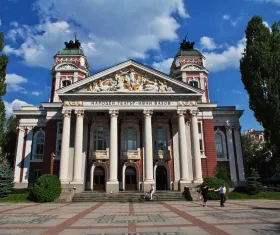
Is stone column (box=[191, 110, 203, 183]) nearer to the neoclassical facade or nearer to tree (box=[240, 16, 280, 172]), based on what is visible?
the neoclassical facade

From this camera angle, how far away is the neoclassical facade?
29.9 meters

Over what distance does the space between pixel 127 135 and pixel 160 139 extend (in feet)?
14.9

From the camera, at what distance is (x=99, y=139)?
34344 mm

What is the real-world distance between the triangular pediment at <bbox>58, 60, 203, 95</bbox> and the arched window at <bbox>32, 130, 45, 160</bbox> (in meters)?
11.7

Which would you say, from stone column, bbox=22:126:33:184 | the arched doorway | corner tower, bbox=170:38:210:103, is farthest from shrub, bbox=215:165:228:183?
stone column, bbox=22:126:33:184

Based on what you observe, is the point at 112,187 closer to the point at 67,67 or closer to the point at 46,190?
the point at 46,190

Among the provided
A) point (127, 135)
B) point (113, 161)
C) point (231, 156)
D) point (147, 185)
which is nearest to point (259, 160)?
point (231, 156)

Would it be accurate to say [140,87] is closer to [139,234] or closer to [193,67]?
[193,67]

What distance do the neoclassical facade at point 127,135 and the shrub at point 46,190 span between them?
268 cm

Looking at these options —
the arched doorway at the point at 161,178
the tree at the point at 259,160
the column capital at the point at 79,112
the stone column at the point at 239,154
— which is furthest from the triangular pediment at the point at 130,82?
the tree at the point at 259,160

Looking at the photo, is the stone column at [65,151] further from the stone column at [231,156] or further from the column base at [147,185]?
the stone column at [231,156]

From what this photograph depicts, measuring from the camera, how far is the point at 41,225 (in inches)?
440

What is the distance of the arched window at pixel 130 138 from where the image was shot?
34.2 m

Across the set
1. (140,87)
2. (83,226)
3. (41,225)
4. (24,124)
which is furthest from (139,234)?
(24,124)
